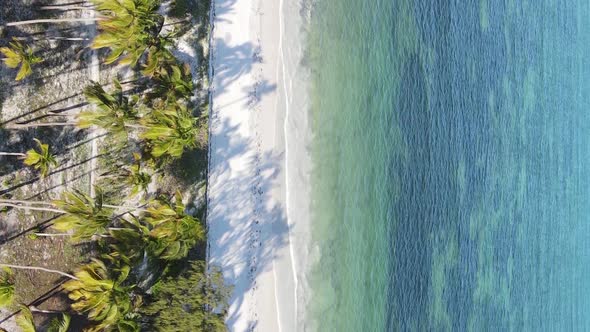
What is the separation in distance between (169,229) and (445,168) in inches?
320

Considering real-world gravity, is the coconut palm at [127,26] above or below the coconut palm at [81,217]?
above

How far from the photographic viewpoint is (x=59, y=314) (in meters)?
10.9

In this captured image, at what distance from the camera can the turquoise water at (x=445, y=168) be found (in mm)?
13602

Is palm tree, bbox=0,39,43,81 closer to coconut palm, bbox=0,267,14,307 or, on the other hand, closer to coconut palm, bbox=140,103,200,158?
coconut palm, bbox=140,103,200,158

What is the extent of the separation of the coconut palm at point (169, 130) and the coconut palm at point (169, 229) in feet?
3.33

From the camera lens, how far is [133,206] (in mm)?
11469

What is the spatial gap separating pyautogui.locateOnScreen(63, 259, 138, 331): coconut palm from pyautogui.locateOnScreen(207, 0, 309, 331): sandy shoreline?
2.69 meters

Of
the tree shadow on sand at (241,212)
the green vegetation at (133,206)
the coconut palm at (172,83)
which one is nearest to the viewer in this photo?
the green vegetation at (133,206)

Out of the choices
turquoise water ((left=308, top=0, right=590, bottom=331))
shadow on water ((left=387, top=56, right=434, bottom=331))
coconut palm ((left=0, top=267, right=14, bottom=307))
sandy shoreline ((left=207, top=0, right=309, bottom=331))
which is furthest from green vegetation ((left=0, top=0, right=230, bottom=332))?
shadow on water ((left=387, top=56, right=434, bottom=331))

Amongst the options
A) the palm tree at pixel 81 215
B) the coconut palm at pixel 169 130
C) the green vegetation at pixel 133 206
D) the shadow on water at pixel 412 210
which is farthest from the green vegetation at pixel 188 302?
the shadow on water at pixel 412 210

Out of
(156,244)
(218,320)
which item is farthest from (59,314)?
(218,320)

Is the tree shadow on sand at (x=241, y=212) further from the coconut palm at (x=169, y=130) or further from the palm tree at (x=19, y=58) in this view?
the palm tree at (x=19, y=58)

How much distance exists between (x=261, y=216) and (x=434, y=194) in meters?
5.08

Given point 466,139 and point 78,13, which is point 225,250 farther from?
point 466,139
